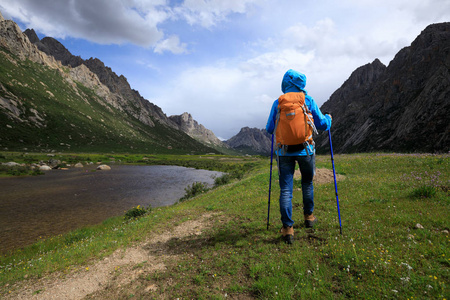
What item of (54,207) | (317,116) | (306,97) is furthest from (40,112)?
(317,116)

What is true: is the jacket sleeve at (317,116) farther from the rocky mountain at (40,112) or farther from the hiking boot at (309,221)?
the rocky mountain at (40,112)

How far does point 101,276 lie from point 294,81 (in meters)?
8.84

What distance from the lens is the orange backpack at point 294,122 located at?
6309 millimetres

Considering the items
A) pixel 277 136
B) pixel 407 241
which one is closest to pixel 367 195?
pixel 407 241

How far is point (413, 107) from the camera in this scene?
98.1 metres

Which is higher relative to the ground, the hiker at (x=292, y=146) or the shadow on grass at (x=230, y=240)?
→ the hiker at (x=292, y=146)

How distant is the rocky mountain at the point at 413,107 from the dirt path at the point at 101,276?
57.5 metres

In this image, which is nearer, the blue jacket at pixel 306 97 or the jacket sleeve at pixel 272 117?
the blue jacket at pixel 306 97

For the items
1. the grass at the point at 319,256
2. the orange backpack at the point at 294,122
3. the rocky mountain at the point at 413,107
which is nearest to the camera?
the grass at the point at 319,256

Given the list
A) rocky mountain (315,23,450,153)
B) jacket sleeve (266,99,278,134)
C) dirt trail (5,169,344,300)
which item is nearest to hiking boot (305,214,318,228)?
jacket sleeve (266,99,278,134)

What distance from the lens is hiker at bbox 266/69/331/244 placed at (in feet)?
21.0


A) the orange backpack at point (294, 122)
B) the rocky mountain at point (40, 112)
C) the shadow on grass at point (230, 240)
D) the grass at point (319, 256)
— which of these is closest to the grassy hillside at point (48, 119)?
the rocky mountain at point (40, 112)

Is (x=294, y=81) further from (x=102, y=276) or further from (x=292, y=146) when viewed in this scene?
(x=102, y=276)

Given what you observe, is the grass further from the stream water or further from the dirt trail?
the stream water
